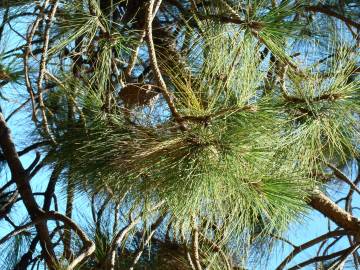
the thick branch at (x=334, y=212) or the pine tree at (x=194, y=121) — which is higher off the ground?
the pine tree at (x=194, y=121)

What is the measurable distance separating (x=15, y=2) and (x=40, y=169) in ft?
1.34

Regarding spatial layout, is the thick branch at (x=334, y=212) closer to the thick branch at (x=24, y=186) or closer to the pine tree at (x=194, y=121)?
the pine tree at (x=194, y=121)

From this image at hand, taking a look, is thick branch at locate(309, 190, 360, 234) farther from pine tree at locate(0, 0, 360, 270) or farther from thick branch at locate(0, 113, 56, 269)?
thick branch at locate(0, 113, 56, 269)

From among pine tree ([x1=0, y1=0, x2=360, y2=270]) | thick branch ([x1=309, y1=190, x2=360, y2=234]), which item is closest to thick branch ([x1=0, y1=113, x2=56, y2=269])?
pine tree ([x1=0, y1=0, x2=360, y2=270])

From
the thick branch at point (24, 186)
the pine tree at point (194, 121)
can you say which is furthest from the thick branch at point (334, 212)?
the thick branch at point (24, 186)

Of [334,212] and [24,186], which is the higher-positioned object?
[24,186]

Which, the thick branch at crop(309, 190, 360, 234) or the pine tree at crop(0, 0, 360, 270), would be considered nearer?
the pine tree at crop(0, 0, 360, 270)

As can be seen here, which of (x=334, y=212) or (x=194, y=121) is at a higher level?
(x=194, y=121)

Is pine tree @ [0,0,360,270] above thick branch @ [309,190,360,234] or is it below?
above

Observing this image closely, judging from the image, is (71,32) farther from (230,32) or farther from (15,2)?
(230,32)

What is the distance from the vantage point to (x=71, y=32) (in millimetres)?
1408

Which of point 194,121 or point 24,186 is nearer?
point 194,121

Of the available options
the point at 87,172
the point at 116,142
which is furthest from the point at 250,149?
the point at 87,172

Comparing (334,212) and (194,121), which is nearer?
(194,121)
